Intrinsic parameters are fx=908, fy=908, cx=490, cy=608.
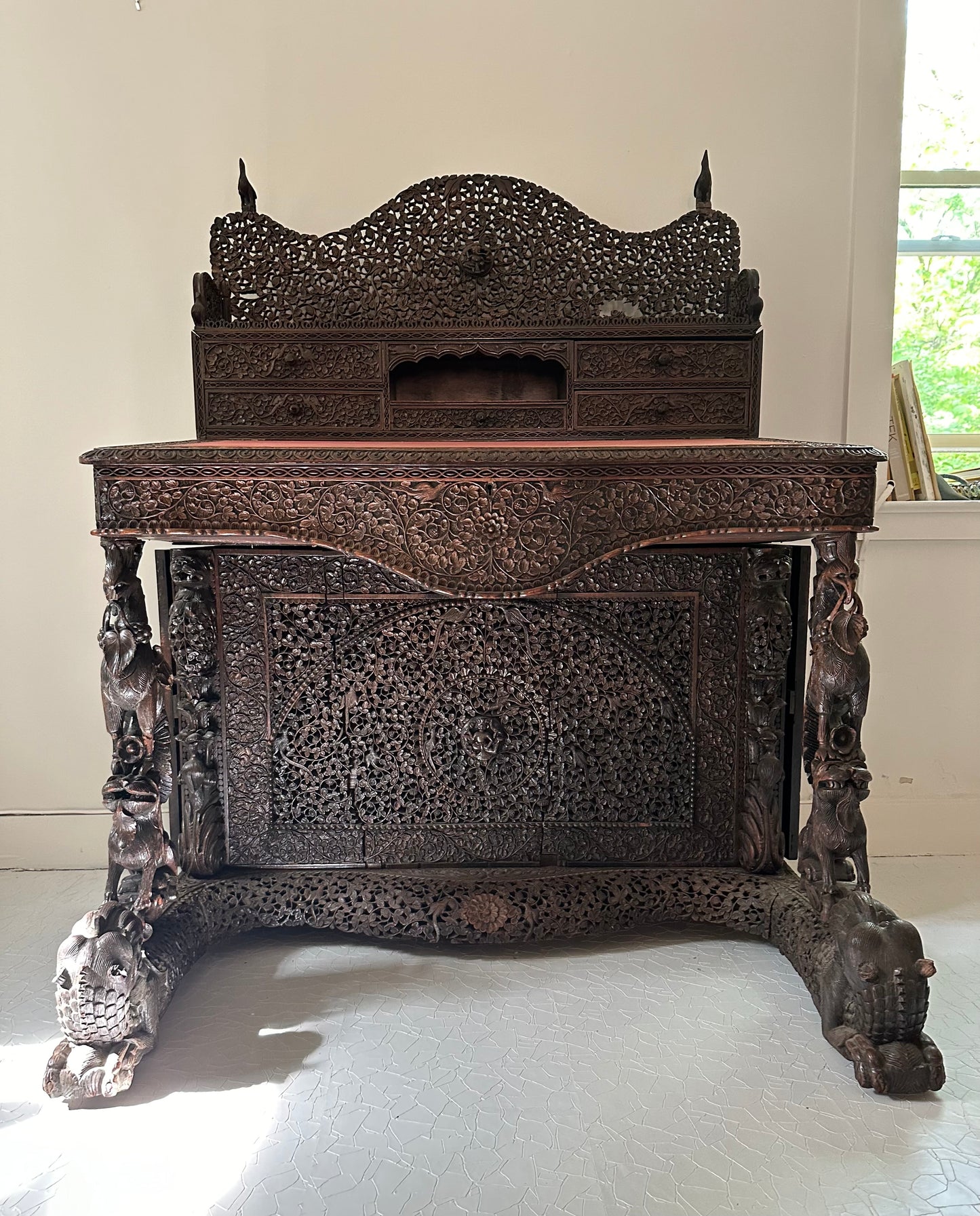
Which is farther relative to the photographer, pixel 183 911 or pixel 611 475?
pixel 183 911

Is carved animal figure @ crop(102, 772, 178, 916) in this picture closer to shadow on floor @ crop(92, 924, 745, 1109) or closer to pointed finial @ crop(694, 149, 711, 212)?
shadow on floor @ crop(92, 924, 745, 1109)

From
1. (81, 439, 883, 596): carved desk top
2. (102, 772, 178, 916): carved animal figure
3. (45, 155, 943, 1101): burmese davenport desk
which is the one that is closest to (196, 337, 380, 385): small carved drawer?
(45, 155, 943, 1101): burmese davenport desk

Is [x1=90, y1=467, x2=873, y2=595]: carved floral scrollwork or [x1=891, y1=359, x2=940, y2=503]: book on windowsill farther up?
[x1=891, y1=359, x2=940, y2=503]: book on windowsill

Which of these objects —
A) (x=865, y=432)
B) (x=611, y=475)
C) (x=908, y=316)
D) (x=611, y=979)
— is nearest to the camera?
(x=611, y=475)

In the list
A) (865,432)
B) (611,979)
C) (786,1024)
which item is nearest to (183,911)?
(611,979)

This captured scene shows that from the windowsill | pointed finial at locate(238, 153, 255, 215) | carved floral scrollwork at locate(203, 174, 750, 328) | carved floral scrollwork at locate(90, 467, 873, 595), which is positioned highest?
pointed finial at locate(238, 153, 255, 215)

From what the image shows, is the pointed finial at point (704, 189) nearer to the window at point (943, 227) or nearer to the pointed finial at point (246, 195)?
the window at point (943, 227)

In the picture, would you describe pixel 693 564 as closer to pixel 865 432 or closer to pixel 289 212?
pixel 865 432

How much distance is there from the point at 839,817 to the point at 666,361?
1.07 metres

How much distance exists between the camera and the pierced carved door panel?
211 cm

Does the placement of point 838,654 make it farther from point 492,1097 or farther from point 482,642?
point 492,1097

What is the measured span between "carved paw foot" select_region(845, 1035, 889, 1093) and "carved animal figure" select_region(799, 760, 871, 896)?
27 centimetres

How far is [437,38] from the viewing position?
7.48ft

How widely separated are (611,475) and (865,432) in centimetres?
123
